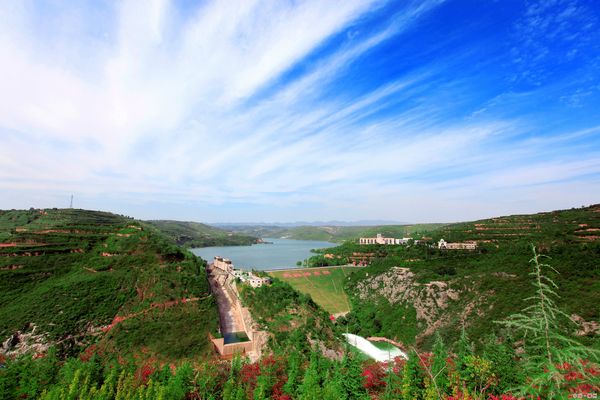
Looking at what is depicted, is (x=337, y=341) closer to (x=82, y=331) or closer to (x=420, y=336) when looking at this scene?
(x=420, y=336)

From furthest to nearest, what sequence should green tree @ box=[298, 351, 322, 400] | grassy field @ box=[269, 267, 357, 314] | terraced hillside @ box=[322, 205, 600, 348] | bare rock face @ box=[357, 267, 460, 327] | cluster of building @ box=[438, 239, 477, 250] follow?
cluster of building @ box=[438, 239, 477, 250] → grassy field @ box=[269, 267, 357, 314] → bare rock face @ box=[357, 267, 460, 327] → terraced hillside @ box=[322, 205, 600, 348] → green tree @ box=[298, 351, 322, 400]

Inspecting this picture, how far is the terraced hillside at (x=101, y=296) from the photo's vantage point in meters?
28.5

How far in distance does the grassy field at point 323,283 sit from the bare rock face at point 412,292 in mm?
4458

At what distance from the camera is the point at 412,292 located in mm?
44281

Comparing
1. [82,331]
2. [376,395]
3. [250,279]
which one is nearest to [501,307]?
[376,395]

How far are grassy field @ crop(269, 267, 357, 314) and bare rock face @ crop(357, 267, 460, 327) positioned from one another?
4.46 meters

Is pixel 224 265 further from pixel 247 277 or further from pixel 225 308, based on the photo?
pixel 225 308

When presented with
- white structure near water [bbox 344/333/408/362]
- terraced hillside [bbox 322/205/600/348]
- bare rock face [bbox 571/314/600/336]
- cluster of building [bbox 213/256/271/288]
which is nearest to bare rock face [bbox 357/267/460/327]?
terraced hillside [bbox 322/205/600/348]

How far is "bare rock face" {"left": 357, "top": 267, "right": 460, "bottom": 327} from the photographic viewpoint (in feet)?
129

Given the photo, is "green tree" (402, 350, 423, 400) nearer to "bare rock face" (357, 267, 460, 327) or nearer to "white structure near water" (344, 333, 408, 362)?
"white structure near water" (344, 333, 408, 362)

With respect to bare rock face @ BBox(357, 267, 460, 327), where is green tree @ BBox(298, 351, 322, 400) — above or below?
above

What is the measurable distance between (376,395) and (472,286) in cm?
3091

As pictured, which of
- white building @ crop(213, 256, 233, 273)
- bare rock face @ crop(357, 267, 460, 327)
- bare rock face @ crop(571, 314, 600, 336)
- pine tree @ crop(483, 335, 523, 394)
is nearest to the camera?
pine tree @ crop(483, 335, 523, 394)

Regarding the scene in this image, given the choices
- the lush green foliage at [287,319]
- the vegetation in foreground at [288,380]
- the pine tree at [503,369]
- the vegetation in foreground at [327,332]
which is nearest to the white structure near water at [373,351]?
the vegetation in foreground at [327,332]
